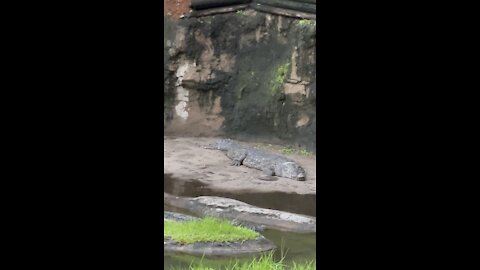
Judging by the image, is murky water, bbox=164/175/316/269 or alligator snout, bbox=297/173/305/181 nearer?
murky water, bbox=164/175/316/269

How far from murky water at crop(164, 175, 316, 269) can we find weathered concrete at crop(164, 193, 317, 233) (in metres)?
0.15

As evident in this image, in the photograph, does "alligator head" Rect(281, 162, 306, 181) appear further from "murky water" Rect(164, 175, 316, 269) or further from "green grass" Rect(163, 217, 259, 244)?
"green grass" Rect(163, 217, 259, 244)

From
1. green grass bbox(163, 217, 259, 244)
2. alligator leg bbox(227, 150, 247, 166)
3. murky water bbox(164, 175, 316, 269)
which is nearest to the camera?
murky water bbox(164, 175, 316, 269)

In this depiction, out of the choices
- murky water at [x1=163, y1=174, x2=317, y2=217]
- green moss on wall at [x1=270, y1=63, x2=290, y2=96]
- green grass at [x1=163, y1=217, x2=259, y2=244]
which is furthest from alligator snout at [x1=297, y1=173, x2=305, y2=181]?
green grass at [x1=163, y1=217, x2=259, y2=244]

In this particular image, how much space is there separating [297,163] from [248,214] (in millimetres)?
2895

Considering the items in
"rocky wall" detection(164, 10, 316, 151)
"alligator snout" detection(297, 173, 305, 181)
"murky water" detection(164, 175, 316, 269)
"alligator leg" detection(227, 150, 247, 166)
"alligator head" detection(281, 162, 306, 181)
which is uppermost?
"rocky wall" detection(164, 10, 316, 151)

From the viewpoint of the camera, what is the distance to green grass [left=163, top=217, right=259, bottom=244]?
5453 millimetres

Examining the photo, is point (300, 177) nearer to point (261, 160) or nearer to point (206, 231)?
point (261, 160)

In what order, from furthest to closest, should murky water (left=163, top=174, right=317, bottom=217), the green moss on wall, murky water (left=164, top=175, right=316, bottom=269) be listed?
1. the green moss on wall
2. murky water (left=163, top=174, right=317, bottom=217)
3. murky water (left=164, top=175, right=316, bottom=269)

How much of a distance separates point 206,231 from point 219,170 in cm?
342

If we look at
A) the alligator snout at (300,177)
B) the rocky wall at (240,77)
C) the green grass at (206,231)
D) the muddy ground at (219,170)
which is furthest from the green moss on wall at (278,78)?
the green grass at (206,231)

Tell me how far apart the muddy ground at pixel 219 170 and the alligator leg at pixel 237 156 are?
79 mm
